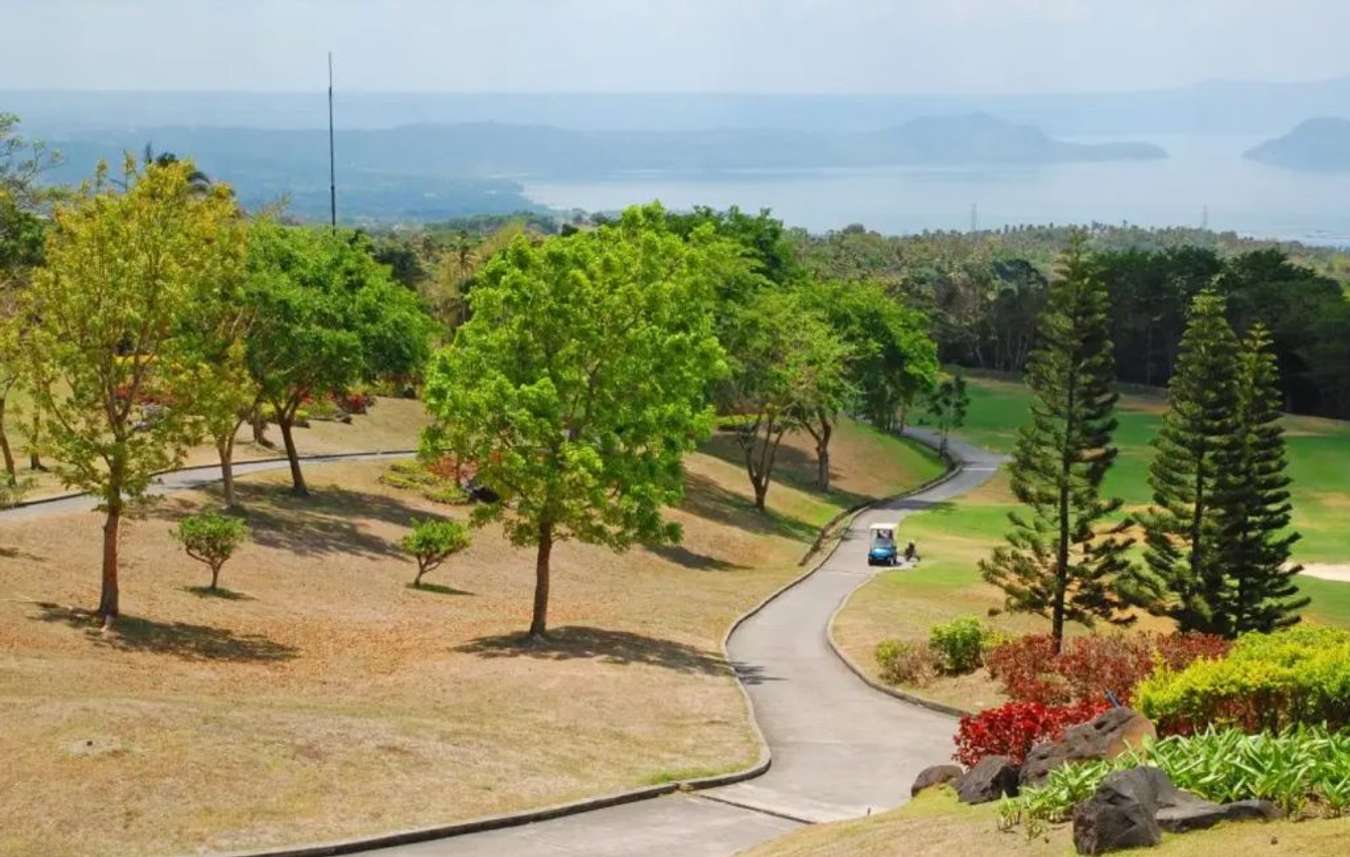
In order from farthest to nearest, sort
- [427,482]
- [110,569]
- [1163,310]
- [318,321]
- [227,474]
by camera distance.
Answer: [1163,310], [427,482], [318,321], [227,474], [110,569]

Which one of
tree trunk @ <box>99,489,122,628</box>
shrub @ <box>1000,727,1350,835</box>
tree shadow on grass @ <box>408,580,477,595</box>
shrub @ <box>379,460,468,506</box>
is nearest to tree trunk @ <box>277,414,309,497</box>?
shrub @ <box>379,460,468,506</box>

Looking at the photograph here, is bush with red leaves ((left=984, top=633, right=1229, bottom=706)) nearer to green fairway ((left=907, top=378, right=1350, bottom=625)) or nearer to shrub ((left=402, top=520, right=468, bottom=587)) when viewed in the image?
shrub ((left=402, top=520, right=468, bottom=587))

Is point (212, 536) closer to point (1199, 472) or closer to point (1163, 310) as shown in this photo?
point (1199, 472)

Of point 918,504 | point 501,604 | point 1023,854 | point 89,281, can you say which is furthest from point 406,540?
point 918,504

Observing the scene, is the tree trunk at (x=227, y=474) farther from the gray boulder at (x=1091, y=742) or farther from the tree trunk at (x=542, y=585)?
the gray boulder at (x=1091, y=742)

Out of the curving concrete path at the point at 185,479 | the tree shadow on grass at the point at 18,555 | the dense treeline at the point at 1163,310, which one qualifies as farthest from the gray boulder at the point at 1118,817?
the dense treeline at the point at 1163,310

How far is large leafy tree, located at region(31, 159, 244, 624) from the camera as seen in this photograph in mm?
29562

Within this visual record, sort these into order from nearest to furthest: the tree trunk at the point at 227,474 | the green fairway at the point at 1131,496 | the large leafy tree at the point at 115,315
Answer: the large leafy tree at the point at 115,315 < the tree trunk at the point at 227,474 < the green fairway at the point at 1131,496

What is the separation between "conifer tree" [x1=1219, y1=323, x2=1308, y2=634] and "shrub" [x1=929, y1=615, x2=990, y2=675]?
15.5 meters

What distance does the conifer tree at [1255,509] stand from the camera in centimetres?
4403

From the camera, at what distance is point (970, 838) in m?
15.8

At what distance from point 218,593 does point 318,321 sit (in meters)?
11.6

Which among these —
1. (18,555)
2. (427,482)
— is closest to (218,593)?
(18,555)

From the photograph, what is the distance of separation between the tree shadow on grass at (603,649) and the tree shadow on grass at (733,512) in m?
26.1
